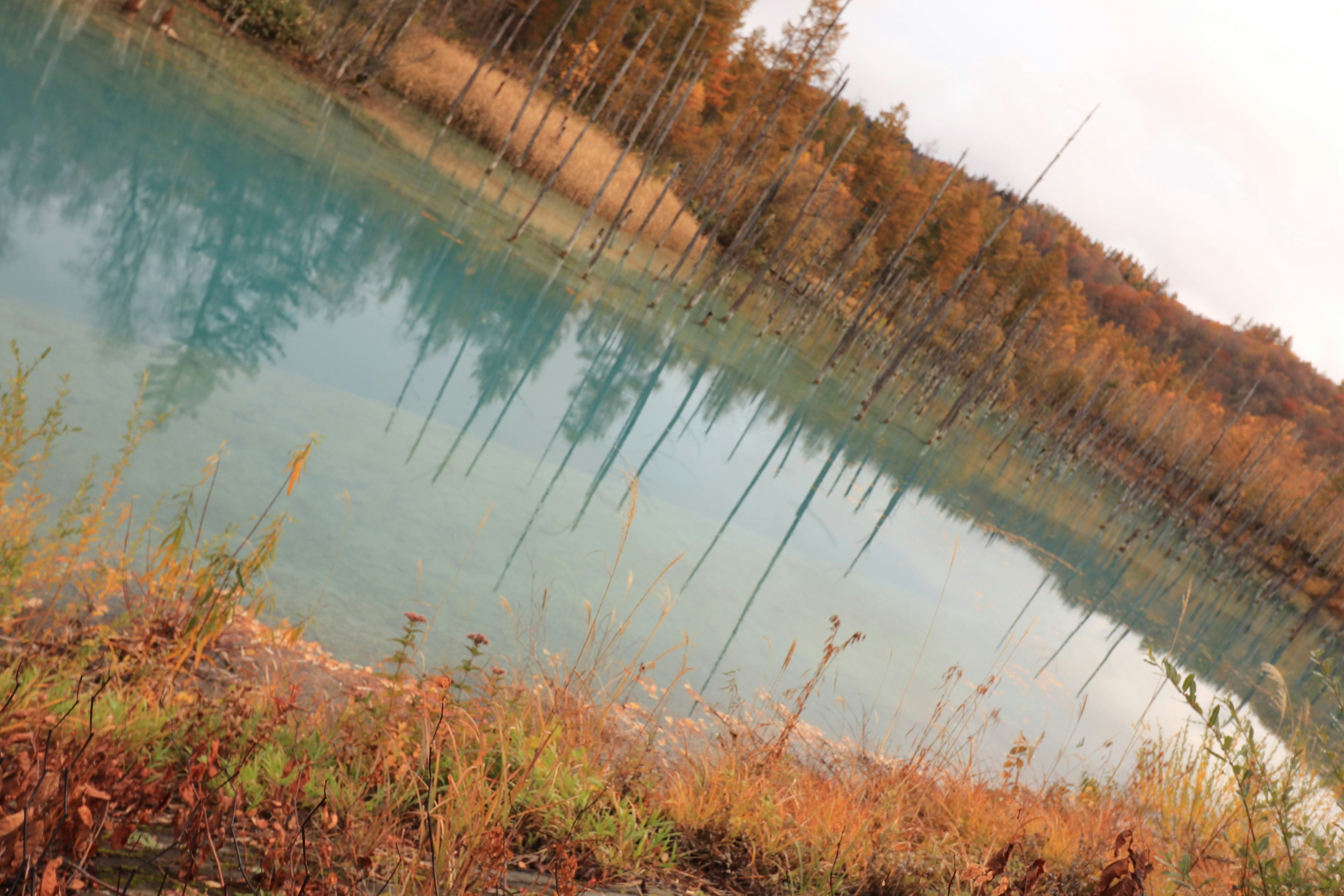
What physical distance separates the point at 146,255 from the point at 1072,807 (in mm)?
8706

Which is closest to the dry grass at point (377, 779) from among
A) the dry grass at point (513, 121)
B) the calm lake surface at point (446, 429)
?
the calm lake surface at point (446, 429)

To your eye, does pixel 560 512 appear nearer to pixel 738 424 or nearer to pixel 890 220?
pixel 738 424

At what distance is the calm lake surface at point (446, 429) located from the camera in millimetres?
5402

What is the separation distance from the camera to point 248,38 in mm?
21250

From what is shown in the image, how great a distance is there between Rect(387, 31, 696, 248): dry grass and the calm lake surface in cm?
883

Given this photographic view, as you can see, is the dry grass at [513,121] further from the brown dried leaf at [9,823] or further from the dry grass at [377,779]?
the brown dried leaf at [9,823]

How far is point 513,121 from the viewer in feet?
92.8

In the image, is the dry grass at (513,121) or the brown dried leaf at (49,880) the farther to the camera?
the dry grass at (513,121)

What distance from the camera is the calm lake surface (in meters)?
5.40

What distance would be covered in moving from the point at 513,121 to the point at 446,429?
77.6 feet

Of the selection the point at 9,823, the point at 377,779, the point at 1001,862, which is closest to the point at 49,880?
the point at 9,823

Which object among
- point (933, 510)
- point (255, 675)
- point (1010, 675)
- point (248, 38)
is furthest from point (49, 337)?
point (248, 38)

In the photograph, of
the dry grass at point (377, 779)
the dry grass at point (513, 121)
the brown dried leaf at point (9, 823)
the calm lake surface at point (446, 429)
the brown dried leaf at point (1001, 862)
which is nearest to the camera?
the brown dried leaf at point (9, 823)

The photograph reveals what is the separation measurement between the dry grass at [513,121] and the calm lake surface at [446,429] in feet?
29.0
